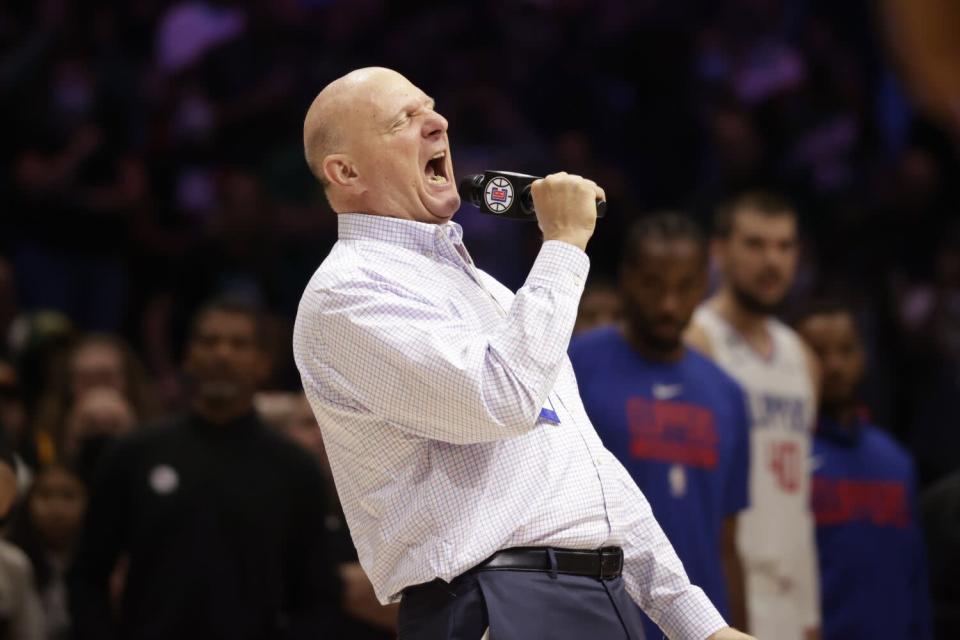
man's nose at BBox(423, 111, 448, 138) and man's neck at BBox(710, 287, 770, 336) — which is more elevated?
man's nose at BBox(423, 111, 448, 138)

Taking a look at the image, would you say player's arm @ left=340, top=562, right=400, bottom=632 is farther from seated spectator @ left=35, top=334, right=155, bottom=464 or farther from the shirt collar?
the shirt collar

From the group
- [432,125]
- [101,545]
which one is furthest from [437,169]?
[101,545]

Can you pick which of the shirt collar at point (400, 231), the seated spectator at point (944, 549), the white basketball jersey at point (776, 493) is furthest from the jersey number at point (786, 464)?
the shirt collar at point (400, 231)

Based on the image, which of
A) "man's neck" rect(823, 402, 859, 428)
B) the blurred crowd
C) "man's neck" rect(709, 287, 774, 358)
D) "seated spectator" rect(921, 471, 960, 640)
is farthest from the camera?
the blurred crowd

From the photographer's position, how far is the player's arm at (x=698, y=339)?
169 inches

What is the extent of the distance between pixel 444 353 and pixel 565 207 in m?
0.31

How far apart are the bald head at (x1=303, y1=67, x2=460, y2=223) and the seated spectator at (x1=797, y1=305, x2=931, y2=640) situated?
2.61m

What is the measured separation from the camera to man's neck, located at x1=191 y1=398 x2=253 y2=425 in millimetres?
4086

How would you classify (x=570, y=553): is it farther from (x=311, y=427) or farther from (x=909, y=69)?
(x=311, y=427)

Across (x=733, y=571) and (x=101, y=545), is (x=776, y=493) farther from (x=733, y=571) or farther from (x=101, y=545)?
(x=101, y=545)

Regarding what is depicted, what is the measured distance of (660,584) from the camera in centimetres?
230

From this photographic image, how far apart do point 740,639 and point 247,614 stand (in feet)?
6.57

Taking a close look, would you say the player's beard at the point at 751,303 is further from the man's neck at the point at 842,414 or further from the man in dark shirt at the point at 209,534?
the man in dark shirt at the point at 209,534

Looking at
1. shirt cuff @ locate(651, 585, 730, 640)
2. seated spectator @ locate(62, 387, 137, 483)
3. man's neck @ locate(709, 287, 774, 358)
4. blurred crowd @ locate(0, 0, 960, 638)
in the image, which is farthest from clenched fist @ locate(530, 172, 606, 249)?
blurred crowd @ locate(0, 0, 960, 638)
